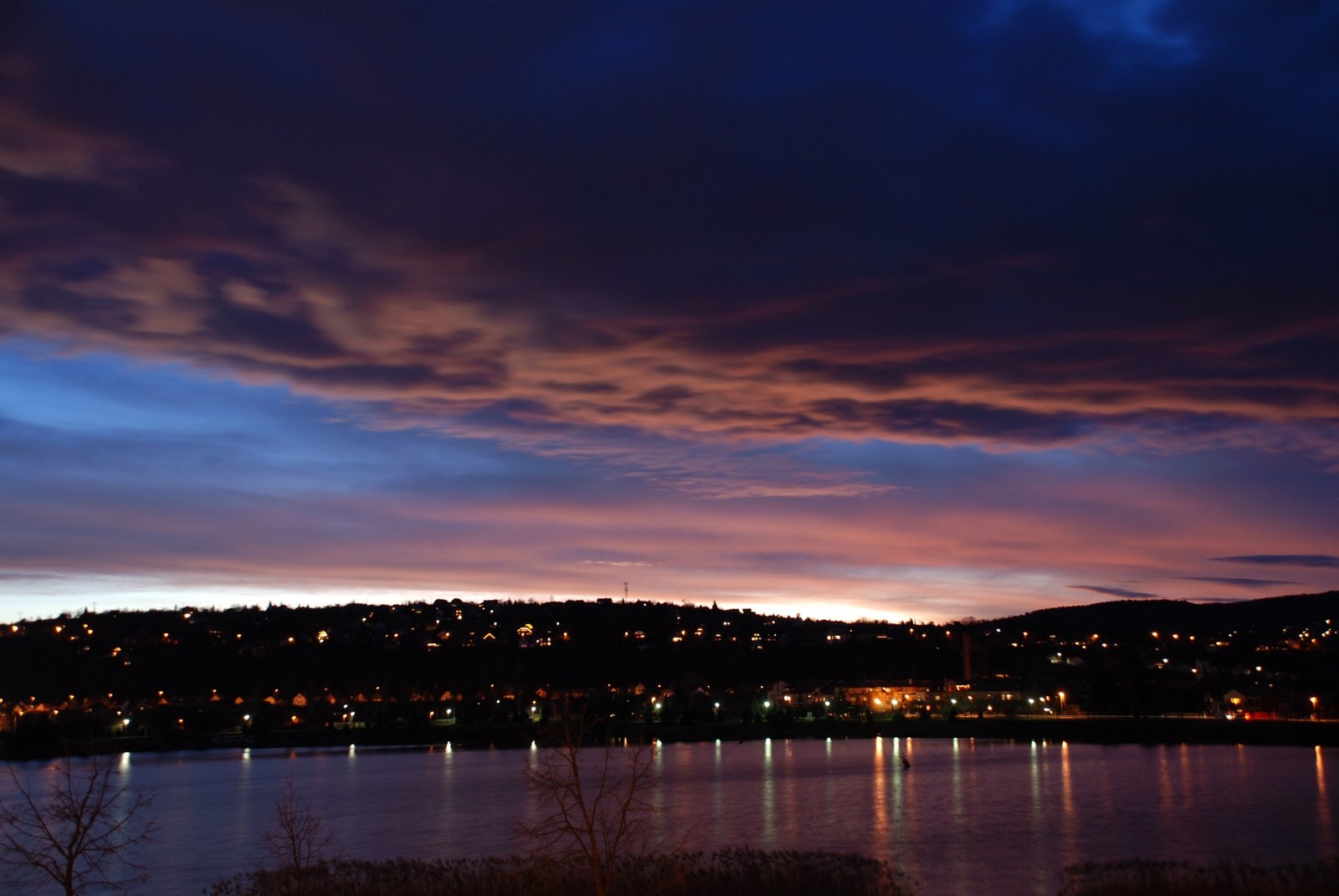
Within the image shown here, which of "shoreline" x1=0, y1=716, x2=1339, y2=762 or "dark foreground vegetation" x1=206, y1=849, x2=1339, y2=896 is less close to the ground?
"dark foreground vegetation" x1=206, y1=849, x2=1339, y2=896

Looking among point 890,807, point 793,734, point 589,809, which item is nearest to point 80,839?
point 589,809

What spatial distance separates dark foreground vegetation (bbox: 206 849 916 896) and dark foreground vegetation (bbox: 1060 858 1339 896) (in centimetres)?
581

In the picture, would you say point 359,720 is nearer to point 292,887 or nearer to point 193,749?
point 193,749

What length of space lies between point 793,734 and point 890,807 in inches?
3534

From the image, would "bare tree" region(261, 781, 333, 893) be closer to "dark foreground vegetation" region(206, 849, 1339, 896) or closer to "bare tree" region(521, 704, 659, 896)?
"dark foreground vegetation" region(206, 849, 1339, 896)

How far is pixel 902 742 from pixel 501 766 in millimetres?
53047

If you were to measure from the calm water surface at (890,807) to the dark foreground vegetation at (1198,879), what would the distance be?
1.69 meters

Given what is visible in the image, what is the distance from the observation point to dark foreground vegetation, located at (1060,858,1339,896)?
104ft

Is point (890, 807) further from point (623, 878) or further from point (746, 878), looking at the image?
point (623, 878)

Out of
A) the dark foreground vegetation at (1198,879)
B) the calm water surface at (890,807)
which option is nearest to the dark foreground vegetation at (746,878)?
the dark foreground vegetation at (1198,879)

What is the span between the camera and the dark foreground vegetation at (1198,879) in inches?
1252

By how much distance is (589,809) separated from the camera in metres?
65.1

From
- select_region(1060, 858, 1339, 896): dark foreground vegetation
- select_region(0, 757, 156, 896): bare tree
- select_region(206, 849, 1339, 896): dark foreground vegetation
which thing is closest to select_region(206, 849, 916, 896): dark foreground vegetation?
select_region(206, 849, 1339, 896): dark foreground vegetation

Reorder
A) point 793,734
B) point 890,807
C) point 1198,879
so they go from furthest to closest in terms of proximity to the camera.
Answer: point 793,734 → point 890,807 → point 1198,879
